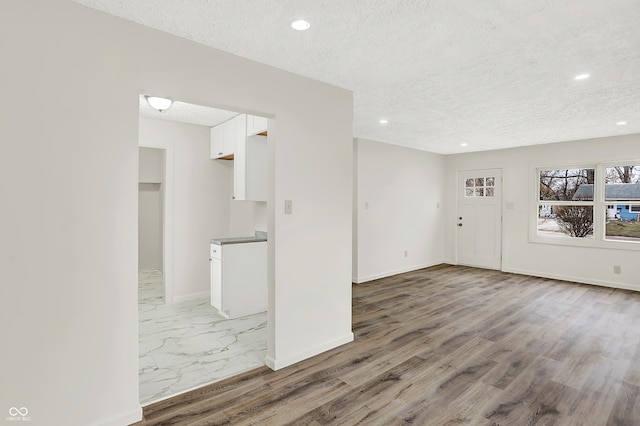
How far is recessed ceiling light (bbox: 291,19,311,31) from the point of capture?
196 cm

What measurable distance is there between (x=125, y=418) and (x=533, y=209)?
6749mm

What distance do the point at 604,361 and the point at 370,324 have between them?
6.81 ft

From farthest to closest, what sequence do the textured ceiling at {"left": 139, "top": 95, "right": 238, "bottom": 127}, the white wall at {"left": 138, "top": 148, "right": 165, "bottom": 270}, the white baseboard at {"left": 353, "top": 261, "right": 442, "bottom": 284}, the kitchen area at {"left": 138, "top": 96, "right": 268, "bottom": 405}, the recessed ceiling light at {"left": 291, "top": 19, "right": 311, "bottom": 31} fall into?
the white wall at {"left": 138, "top": 148, "right": 165, "bottom": 270}
the white baseboard at {"left": 353, "top": 261, "right": 442, "bottom": 284}
the textured ceiling at {"left": 139, "top": 95, "right": 238, "bottom": 127}
the kitchen area at {"left": 138, "top": 96, "right": 268, "bottom": 405}
the recessed ceiling light at {"left": 291, "top": 19, "right": 311, "bottom": 31}

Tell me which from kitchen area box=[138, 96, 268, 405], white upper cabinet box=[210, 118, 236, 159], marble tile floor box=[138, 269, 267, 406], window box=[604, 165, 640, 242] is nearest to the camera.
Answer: marble tile floor box=[138, 269, 267, 406]

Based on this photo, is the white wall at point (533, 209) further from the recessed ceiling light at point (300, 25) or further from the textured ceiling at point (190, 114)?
the recessed ceiling light at point (300, 25)

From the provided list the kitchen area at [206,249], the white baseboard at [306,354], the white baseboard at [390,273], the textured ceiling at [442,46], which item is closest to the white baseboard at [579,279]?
the white baseboard at [390,273]

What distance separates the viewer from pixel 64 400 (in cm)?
178

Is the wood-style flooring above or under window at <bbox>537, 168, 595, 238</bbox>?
under

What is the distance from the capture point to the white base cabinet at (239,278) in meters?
3.81

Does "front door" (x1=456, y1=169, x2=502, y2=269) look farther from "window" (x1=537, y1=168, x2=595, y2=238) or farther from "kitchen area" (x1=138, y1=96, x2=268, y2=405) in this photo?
"kitchen area" (x1=138, y1=96, x2=268, y2=405)

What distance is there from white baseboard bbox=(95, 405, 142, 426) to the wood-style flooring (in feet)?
0.18

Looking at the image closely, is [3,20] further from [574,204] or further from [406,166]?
[574,204]

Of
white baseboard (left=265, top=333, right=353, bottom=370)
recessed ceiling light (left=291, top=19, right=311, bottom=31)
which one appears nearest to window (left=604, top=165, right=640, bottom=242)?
white baseboard (left=265, top=333, right=353, bottom=370)

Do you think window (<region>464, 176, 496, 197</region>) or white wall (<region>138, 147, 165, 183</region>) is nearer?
white wall (<region>138, 147, 165, 183</region>)
